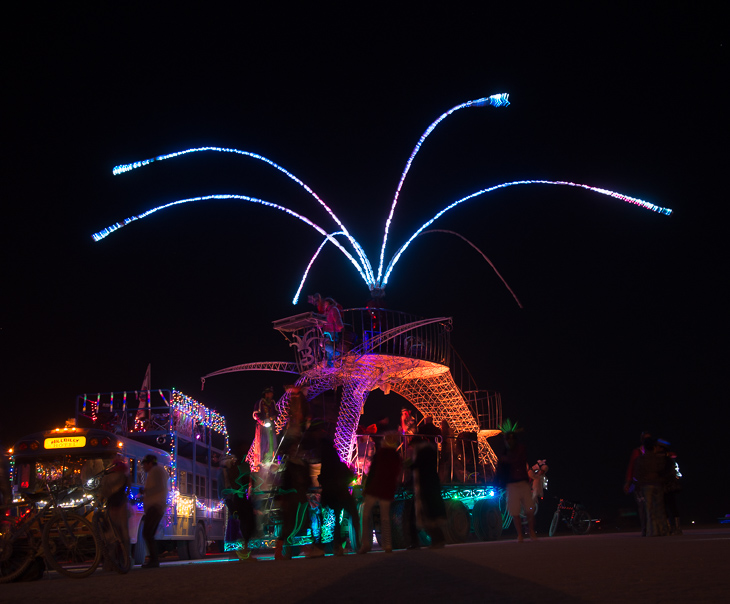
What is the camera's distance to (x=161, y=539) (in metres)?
16.5

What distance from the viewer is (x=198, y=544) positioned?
747 inches

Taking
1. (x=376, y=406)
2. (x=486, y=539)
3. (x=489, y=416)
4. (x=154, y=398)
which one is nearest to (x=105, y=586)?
(x=154, y=398)

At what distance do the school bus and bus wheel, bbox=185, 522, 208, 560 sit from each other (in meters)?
0.02

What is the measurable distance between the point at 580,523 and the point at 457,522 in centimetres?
506

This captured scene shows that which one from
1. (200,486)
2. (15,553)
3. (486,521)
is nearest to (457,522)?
(486,521)

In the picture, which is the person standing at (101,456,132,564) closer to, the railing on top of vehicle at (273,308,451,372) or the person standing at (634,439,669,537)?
the person standing at (634,439,669,537)

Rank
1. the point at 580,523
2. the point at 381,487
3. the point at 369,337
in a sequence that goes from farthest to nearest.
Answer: the point at 369,337 → the point at 580,523 → the point at 381,487

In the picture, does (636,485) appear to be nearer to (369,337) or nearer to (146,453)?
(146,453)

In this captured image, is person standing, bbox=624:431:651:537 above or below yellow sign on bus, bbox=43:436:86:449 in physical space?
below

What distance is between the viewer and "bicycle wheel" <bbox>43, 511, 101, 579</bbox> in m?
10.3

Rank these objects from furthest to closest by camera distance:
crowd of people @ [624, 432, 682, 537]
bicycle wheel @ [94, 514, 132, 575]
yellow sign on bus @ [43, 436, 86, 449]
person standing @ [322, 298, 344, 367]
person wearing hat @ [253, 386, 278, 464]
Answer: person standing @ [322, 298, 344, 367]
person wearing hat @ [253, 386, 278, 464]
yellow sign on bus @ [43, 436, 86, 449]
crowd of people @ [624, 432, 682, 537]
bicycle wheel @ [94, 514, 132, 575]

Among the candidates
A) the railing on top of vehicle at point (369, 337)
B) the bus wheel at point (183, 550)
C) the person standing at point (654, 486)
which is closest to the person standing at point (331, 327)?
the railing on top of vehicle at point (369, 337)

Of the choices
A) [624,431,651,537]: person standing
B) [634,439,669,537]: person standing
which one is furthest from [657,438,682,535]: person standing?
[624,431,651,537]: person standing

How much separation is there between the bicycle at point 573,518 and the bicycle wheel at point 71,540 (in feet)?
46.6
